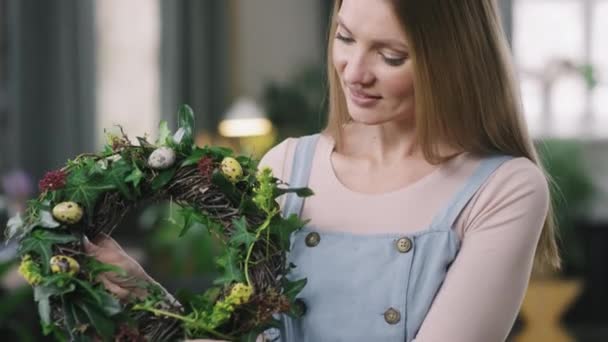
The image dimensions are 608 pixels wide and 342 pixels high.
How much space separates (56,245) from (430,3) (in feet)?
1.81

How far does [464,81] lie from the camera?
1635mm

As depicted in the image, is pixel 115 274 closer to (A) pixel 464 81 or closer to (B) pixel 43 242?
(B) pixel 43 242

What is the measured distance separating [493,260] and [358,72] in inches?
11.5

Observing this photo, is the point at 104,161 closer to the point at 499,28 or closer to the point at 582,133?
the point at 499,28

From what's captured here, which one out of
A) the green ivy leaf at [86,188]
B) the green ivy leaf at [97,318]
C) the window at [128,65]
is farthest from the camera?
the window at [128,65]

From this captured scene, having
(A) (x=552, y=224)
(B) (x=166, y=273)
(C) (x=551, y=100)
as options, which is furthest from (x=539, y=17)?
(A) (x=552, y=224)

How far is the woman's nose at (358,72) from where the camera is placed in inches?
62.3

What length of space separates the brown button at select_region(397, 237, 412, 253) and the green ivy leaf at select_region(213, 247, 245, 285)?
0.25 meters

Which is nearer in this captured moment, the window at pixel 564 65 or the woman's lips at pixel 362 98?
the woman's lips at pixel 362 98

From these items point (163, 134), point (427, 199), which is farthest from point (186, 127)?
point (427, 199)

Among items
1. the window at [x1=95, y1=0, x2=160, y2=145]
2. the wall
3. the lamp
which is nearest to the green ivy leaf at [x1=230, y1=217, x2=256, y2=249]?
the window at [x1=95, y1=0, x2=160, y2=145]

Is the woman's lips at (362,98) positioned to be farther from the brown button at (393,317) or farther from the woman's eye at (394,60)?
the brown button at (393,317)

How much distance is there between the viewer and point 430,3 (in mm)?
1591

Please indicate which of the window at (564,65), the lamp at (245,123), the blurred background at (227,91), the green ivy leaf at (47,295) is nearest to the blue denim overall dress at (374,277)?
the green ivy leaf at (47,295)
